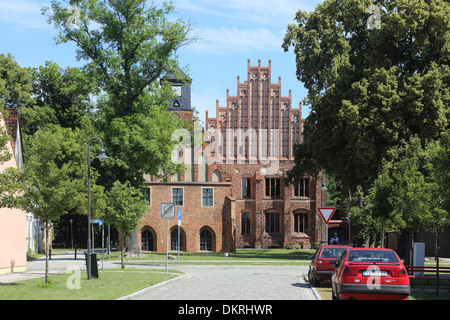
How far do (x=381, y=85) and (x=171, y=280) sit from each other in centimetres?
1802

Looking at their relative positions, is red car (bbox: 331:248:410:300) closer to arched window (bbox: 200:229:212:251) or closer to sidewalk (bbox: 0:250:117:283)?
sidewalk (bbox: 0:250:117:283)

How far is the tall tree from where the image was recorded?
38.6m

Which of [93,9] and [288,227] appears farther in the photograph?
[288,227]

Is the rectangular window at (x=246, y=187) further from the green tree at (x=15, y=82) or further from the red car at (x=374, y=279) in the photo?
the red car at (x=374, y=279)

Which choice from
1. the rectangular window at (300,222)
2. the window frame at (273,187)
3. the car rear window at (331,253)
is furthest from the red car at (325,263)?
the window frame at (273,187)

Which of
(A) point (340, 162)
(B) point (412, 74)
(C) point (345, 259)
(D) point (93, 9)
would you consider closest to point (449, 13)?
(B) point (412, 74)

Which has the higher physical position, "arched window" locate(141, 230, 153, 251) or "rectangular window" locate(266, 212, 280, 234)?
"rectangular window" locate(266, 212, 280, 234)

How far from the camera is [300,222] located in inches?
2549

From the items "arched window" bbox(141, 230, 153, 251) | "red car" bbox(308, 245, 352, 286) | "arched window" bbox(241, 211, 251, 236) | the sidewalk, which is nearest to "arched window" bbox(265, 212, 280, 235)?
"arched window" bbox(241, 211, 251, 236)

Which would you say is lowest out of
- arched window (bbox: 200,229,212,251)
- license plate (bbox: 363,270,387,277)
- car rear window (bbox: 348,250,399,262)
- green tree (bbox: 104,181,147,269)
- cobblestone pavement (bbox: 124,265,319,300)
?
arched window (bbox: 200,229,212,251)

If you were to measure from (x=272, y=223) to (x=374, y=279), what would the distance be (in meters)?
51.4

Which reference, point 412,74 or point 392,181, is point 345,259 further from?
point 412,74

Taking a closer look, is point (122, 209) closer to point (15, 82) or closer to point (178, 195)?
point (15, 82)

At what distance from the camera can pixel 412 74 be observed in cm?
3709
